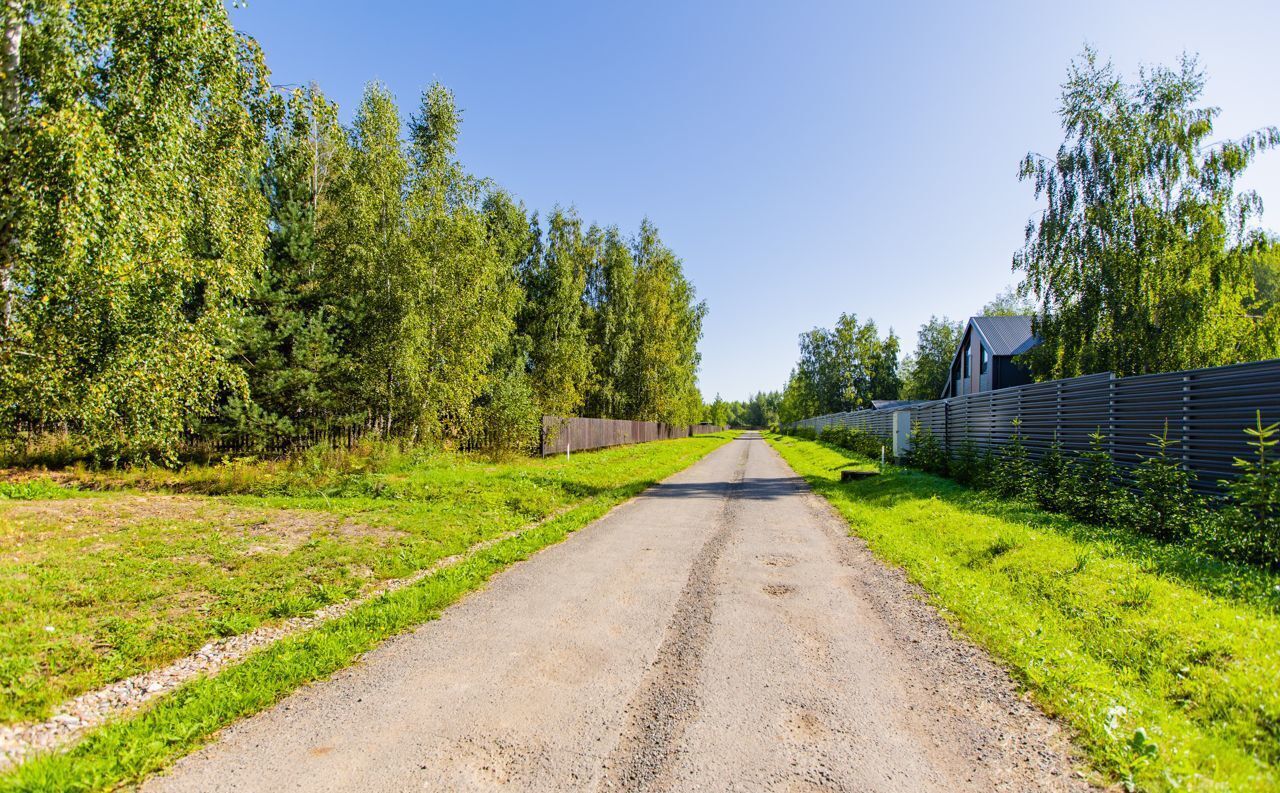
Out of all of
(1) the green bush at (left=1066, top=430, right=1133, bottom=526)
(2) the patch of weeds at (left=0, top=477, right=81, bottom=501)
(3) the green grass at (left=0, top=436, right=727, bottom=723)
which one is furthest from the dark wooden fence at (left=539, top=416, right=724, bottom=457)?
(1) the green bush at (left=1066, top=430, right=1133, bottom=526)

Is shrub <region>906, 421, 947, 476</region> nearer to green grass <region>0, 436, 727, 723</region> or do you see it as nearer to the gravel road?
green grass <region>0, 436, 727, 723</region>

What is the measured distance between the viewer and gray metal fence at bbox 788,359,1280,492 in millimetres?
6129

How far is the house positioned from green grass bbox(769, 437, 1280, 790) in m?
25.9

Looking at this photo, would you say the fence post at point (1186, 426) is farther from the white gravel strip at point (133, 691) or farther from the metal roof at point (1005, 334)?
the metal roof at point (1005, 334)

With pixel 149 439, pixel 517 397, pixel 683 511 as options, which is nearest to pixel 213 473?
pixel 149 439

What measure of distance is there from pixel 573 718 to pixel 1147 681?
3552 millimetres

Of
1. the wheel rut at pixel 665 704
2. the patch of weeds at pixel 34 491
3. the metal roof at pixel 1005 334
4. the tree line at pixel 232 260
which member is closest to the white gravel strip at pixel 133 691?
the wheel rut at pixel 665 704

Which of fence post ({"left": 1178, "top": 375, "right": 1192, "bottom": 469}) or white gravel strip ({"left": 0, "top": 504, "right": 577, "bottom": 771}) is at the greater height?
fence post ({"left": 1178, "top": 375, "right": 1192, "bottom": 469})

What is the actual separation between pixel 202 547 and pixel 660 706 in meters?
6.61

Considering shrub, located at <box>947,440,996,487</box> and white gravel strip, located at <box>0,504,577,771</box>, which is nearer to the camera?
white gravel strip, located at <box>0,504,577,771</box>

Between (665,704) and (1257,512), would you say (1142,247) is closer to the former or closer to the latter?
(1257,512)

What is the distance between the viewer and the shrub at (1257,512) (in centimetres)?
507

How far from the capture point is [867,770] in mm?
2672

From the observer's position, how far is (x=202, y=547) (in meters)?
6.97
